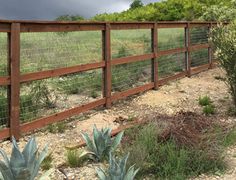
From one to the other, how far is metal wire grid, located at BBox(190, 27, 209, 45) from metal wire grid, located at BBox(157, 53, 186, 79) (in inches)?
34.3

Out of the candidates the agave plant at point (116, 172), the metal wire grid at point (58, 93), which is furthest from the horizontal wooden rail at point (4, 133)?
the agave plant at point (116, 172)

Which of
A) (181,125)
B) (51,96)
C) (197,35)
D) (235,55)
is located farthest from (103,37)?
(197,35)

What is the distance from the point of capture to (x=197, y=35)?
14.4m

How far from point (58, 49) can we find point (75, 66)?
0.43 m

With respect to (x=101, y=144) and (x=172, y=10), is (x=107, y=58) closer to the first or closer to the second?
(x=101, y=144)

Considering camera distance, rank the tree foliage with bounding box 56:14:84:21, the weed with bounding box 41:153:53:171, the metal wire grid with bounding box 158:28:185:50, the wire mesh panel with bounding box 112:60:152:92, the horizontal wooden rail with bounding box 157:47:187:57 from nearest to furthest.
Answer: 1. the weed with bounding box 41:153:53:171
2. the wire mesh panel with bounding box 112:60:152:92
3. the horizontal wooden rail with bounding box 157:47:187:57
4. the metal wire grid with bounding box 158:28:185:50
5. the tree foliage with bounding box 56:14:84:21

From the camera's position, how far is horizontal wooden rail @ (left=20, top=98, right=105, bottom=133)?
7305 mm

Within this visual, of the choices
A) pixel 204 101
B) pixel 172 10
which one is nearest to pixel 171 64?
pixel 204 101

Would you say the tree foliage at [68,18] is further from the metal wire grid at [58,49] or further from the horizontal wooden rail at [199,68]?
the metal wire grid at [58,49]

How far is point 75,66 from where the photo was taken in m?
8.43

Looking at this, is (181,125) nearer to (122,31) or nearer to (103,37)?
(103,37)

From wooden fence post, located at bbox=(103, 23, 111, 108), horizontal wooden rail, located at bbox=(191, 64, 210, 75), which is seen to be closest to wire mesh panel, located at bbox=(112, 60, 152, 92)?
wooden fence post, located at bbox=(103, 23, 111, 108)

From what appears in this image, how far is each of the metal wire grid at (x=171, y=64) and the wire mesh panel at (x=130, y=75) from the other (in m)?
0.72

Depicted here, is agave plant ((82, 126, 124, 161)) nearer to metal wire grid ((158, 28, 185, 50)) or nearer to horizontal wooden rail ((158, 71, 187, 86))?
horizontal wooden rail ((158, 71, 187, 86))
